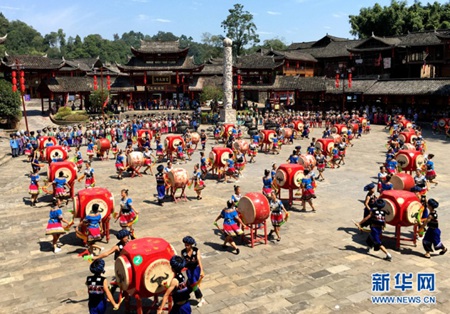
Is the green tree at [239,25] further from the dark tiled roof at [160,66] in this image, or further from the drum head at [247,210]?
the drum head at [247,210]

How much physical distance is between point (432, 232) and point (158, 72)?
45857 millimetres

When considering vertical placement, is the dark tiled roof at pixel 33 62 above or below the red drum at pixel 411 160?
above

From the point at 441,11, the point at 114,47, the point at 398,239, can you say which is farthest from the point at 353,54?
the point at 114,47

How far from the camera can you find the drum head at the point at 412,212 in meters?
11.0

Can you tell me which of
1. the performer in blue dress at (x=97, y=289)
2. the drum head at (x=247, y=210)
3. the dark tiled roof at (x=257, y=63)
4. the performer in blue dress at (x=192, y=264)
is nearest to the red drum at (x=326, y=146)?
the drum head at (x=247, y=210)

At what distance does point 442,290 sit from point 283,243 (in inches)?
170

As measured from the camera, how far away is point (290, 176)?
48.9ft

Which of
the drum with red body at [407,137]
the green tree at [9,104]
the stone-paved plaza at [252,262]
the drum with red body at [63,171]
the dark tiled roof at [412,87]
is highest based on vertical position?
the dark tiled roof at [412,87]

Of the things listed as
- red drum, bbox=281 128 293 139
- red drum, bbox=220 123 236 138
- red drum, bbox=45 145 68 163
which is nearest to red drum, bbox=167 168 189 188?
red drum, bbox=45 145 68 163

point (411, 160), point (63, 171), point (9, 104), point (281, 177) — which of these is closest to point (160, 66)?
point (9, 104)

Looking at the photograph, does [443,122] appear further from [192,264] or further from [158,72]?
[158,72]

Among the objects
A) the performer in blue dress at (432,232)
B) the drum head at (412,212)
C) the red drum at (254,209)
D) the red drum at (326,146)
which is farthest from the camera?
the red drum at (326,146)

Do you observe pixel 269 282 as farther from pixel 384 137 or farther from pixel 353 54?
pixel 353 54

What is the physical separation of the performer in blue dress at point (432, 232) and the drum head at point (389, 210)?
0.85 meters
